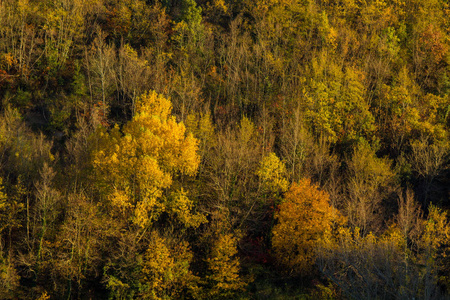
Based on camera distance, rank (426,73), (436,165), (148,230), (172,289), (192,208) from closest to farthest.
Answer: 1. (172,289)
2. (148,230)
3. (192,208)
4. (436,165)
5. (426,73)

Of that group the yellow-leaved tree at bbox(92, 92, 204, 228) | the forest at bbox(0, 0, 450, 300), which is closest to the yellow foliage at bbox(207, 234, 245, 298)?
the forest at bbox(0, 0, 450, 300)

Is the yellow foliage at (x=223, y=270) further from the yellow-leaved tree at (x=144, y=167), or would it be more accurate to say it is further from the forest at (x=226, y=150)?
the yellow-leaved tree at (x=144, y=167)

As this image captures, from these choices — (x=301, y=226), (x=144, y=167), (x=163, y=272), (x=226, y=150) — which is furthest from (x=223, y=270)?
(x=226, y=150)

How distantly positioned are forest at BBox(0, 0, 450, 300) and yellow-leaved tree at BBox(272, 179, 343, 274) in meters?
0.12

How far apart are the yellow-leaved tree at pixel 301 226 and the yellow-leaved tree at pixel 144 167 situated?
260 inches

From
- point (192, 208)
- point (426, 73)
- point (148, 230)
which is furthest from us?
point (426, 73)

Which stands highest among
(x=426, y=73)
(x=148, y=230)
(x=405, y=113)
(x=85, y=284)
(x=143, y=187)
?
(x=426, y=73)

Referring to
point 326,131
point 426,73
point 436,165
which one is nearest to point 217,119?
point 326,131

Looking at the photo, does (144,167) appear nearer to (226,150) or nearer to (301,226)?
(226,150)

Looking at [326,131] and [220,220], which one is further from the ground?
[326,131]

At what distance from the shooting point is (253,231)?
36.7 meters

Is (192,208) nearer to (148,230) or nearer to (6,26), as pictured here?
(148,230)

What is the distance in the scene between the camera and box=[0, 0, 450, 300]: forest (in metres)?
30.1

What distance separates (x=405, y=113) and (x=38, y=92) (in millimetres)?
41554
